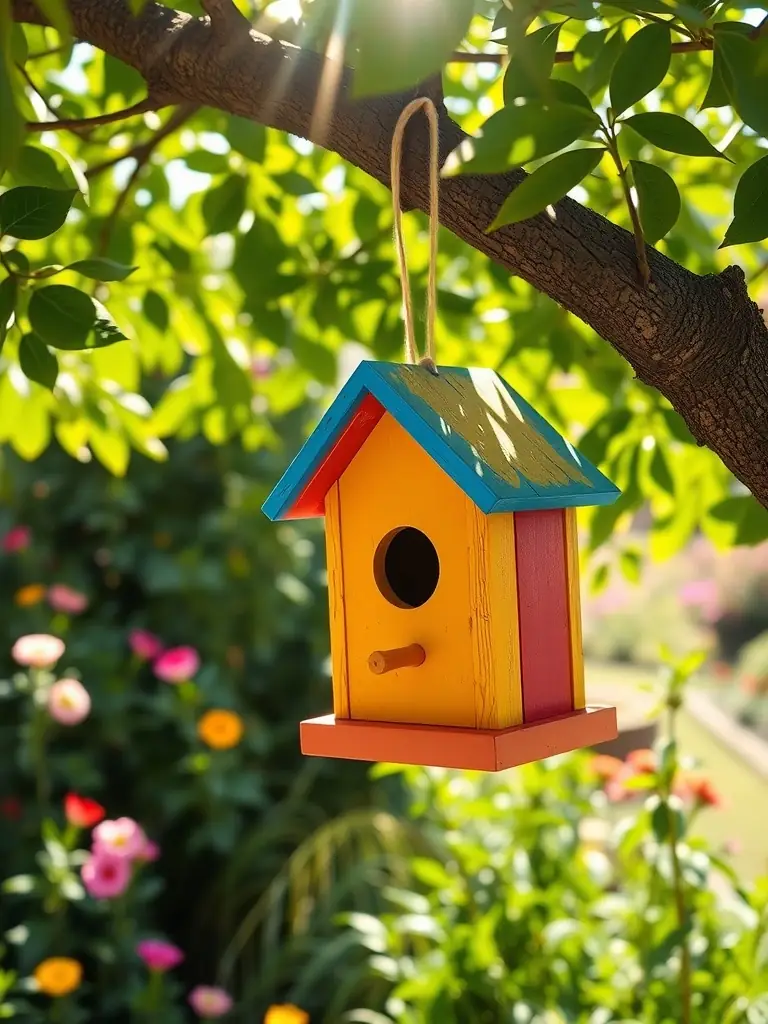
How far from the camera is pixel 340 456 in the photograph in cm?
121

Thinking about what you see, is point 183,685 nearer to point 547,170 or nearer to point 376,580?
point 376,580

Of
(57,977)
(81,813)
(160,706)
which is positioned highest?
(160,706)

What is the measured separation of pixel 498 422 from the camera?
3.81 ft

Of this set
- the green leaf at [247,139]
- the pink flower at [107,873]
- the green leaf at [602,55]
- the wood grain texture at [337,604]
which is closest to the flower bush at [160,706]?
the pink flower at [107,873]

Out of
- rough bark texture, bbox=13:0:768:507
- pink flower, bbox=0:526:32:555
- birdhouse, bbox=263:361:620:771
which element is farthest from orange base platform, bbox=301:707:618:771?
pink flower, bbox=0:526:32:555

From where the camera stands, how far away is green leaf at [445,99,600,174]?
0.70 m

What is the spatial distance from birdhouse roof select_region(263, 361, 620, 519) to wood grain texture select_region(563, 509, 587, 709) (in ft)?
0.16

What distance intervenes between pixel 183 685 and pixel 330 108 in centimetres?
220

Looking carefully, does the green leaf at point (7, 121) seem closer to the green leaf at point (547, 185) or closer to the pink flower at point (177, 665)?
the green leaf at point (547, 185)

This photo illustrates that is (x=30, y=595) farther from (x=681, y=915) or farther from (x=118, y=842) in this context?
(x=681, y=915)

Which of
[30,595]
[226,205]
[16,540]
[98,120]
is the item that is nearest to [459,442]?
[98,120]

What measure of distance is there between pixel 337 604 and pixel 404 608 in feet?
0.30

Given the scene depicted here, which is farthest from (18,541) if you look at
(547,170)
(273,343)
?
(547,170)

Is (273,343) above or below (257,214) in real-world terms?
below
